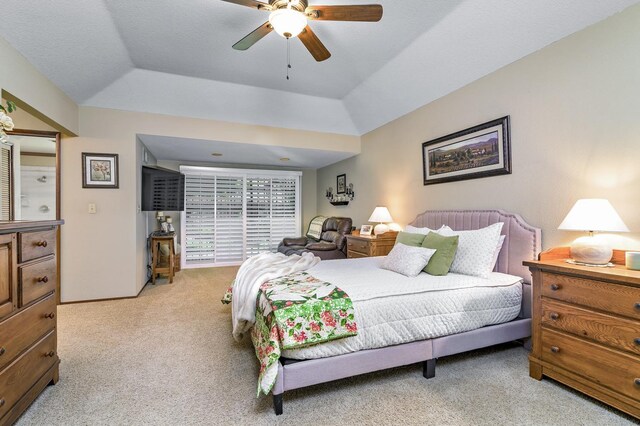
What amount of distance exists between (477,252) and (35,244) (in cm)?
319

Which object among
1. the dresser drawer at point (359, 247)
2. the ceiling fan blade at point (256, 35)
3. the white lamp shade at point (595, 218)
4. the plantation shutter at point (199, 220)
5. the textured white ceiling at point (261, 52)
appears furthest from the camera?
the plantation shutter at point (199, 220)

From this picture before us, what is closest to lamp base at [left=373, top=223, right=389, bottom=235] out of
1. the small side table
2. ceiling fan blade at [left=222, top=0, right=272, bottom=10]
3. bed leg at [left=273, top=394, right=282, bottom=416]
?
bed leg at [left=273, top=394, right=282, bottom=416]

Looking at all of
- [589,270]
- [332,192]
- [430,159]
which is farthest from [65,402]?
[332,192]

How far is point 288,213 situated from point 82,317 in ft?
14.4

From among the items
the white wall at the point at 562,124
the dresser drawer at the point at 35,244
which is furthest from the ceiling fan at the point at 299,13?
the dresser drawer at the point at 35,244

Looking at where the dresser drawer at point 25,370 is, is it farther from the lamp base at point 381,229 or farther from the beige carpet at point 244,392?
the lamp base at point 381,229

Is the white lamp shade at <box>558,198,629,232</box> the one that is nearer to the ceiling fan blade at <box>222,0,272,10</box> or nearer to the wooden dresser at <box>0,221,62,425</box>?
the ceiling fan blade at <box>222,0,272,10</box>

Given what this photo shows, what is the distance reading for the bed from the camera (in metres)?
1.72

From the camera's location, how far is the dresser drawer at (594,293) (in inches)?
62.7

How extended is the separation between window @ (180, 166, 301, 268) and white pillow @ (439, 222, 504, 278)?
4783mm

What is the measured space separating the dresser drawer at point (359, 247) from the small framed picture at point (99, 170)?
10.9 ft

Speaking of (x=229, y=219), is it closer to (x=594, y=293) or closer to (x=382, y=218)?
(x=382, y=218)

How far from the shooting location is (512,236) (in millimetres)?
2664

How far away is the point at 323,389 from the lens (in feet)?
6.27
